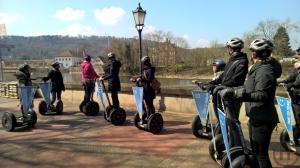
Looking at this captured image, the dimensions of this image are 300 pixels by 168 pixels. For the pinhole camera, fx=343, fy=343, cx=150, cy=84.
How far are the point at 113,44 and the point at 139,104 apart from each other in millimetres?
55759

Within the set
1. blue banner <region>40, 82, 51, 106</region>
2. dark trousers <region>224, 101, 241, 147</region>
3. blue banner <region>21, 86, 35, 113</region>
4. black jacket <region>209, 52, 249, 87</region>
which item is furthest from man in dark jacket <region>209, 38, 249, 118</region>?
blue banner <region>40, 82, 51, 106</region>

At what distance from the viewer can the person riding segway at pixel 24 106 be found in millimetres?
8367

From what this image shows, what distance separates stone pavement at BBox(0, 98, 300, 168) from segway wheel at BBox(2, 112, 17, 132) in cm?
15

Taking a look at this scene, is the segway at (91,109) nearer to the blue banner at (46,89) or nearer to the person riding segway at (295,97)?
the blue banner at (46,89)

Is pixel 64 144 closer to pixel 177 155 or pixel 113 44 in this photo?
pixel 177 155

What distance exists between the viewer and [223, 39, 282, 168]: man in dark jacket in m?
3.64

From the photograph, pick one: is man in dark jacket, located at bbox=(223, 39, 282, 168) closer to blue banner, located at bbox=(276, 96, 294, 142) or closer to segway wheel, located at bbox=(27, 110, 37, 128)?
blue banner, located at bbox=(276, 96, 294, 142)

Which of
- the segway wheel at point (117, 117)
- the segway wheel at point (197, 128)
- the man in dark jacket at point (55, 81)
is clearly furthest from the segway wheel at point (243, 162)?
the man in dark jacket at point (55, 81)

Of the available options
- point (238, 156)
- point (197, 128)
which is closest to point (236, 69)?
point (238, 156)

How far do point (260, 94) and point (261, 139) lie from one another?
0.56 meters

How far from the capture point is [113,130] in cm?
824

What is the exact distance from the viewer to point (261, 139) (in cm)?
381

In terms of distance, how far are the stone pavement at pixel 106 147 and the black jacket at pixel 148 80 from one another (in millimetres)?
911

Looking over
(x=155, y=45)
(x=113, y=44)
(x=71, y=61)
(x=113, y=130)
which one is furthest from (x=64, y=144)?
(x=71, y=61)
